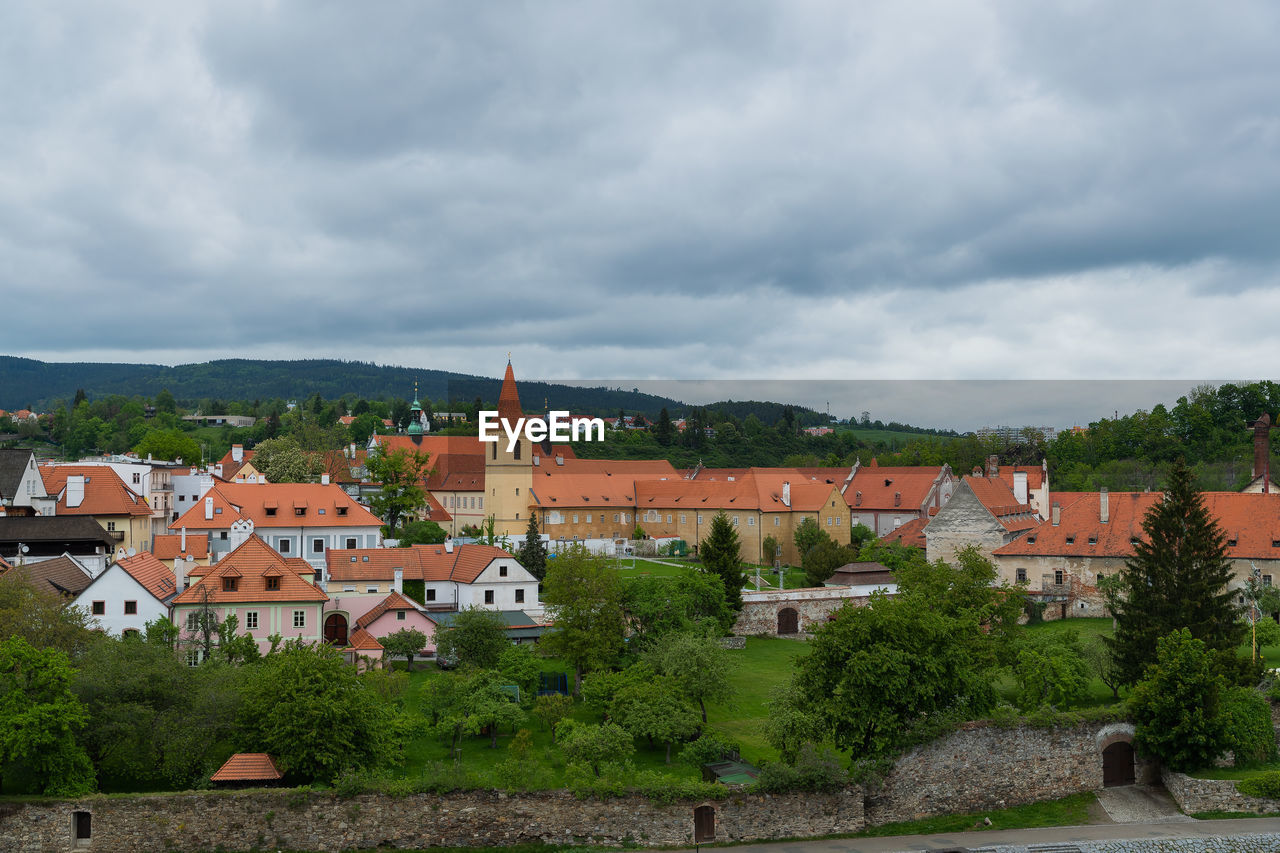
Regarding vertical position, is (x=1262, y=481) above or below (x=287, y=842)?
above

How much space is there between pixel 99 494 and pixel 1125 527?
193 feet

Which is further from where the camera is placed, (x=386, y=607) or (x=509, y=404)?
(x=509, y=404)

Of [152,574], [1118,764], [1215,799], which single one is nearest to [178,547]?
[152,574]

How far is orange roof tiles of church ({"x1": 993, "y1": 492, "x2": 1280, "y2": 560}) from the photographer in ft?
183

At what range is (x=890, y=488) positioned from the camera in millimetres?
88562

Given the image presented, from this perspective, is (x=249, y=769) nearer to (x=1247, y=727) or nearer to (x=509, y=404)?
(x=1247, y=727)

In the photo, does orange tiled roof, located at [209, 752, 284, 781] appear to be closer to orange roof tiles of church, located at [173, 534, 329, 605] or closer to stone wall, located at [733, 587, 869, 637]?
orange roof tiles of church, located at [173, 534, 329, 605]

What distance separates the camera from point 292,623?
Answer: 4488 centimetres

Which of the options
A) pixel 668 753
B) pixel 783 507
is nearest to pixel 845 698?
pixel 668 753

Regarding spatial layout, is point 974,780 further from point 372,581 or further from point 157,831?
point 372,581

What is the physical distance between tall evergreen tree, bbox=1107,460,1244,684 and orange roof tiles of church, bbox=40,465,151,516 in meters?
53.7

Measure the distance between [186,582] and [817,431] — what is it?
127m

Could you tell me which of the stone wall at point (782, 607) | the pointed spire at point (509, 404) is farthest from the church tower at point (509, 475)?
the stone wall at point (782, 607)

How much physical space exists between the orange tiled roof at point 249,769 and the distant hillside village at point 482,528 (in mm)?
13133
